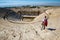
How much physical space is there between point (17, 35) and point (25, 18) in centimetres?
1812

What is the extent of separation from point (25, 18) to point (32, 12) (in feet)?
20.5

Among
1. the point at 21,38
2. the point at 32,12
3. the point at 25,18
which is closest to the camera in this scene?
the point at 21,38

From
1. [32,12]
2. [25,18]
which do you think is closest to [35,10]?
[32,12]

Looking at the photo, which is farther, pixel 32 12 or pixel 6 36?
pixel 32 12

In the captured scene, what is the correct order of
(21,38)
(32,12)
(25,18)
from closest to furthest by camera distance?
(21,38), (25,18), (32,12)

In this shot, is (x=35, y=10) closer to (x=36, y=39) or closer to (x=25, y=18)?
(x=25, y=18)

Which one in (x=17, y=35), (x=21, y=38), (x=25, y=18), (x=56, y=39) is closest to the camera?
(x=56, y=39)

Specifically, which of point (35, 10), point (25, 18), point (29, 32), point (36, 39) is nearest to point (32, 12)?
point (35, 10)

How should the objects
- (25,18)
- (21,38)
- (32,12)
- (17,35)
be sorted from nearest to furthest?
(21,38) → (17,35) → (25,18) → (32,12)

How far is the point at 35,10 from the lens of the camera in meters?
39.4

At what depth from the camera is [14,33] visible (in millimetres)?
15906

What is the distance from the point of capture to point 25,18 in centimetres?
3331

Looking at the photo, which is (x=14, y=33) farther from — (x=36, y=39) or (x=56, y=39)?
(x=56, y=39)

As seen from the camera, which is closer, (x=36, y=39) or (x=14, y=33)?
(x=36, y=39)
